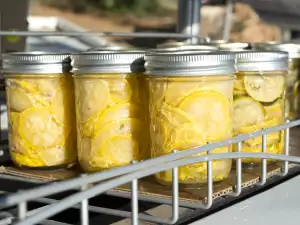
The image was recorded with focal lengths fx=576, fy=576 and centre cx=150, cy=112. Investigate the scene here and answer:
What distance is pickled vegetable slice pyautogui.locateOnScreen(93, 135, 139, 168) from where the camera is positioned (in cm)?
92

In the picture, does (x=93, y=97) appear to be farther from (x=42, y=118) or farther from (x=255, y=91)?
(x=255, y=91)

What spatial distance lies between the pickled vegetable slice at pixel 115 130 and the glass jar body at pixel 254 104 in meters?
0.18

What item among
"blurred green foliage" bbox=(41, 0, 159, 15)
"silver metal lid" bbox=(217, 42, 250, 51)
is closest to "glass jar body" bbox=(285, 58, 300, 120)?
"silver metal lid" bbox=(217, 42, 250, 51)

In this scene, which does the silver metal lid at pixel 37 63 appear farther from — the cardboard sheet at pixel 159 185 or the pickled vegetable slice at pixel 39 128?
the cardboard sheet at pixel 159 185

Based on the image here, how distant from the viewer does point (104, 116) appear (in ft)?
3.01

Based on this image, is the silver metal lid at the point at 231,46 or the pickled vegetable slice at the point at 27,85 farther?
the silver metal lid at the point at 231,46

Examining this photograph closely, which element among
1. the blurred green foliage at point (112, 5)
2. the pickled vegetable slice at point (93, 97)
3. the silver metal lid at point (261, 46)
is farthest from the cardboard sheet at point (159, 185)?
the blurred green foliage at point (112, 5)

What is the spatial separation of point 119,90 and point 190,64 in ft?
0.48

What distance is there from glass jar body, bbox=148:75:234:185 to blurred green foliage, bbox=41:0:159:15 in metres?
11.9

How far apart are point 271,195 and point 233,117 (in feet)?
0.50

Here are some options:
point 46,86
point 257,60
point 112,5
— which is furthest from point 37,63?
point 112,5

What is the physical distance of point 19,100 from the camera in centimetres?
98

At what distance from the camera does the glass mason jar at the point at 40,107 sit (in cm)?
97

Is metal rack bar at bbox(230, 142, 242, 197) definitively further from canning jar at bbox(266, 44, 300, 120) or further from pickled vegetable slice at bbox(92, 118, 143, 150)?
canning jar at bbox(266, 44, 300, 120)
